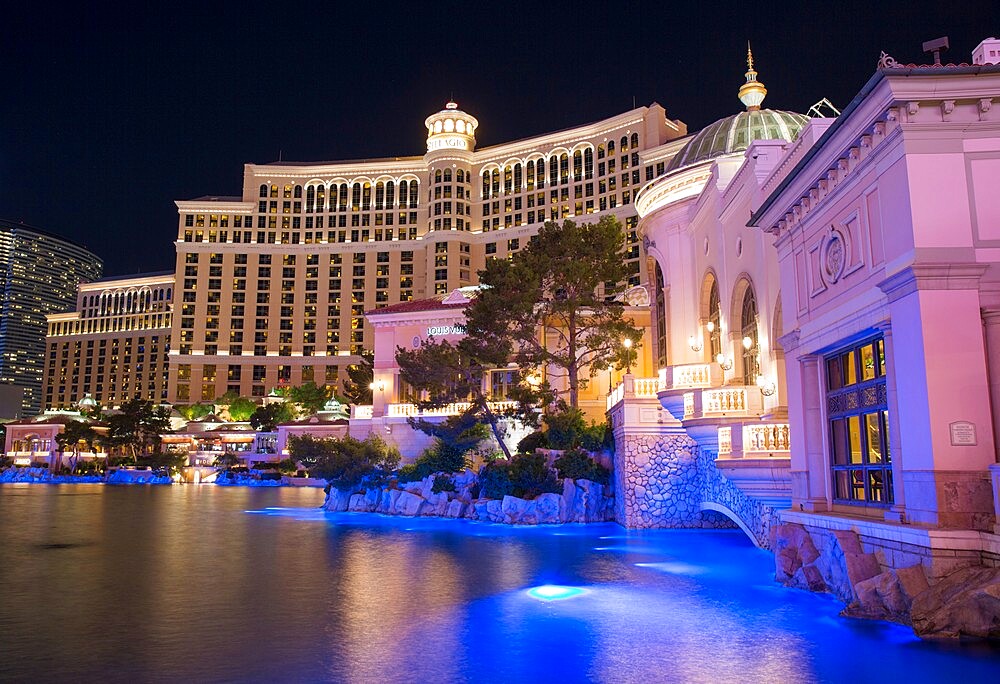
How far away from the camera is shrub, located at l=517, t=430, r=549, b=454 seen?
86.3ft

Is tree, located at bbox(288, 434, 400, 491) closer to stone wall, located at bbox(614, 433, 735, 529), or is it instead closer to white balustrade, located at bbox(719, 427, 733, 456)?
stone wall, located at bbox(614, 433, 735, 529)

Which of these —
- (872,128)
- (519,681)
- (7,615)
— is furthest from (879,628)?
(7,615)

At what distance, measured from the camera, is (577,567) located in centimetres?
1370

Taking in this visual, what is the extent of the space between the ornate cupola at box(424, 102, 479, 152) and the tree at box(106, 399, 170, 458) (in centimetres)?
5051

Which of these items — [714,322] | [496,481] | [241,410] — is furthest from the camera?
[241,410]

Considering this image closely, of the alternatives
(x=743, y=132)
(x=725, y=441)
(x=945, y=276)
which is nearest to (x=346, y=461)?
(x=743, y=132)

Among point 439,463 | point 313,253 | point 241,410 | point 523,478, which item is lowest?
point 523,478

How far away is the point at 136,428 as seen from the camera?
228 ft

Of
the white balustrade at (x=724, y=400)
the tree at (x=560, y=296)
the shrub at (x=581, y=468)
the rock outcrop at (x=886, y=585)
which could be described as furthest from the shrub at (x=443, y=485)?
the rock outcrop at (x=886, y=585)

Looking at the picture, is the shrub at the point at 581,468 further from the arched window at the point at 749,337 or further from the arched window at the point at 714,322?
the arched window at the point at 749,337

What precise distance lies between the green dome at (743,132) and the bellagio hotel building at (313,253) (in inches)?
2952

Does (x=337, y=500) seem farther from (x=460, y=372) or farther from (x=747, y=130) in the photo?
(x=747, y=130)

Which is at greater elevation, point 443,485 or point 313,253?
point 313,253

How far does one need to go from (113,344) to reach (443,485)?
120507 millimetres
